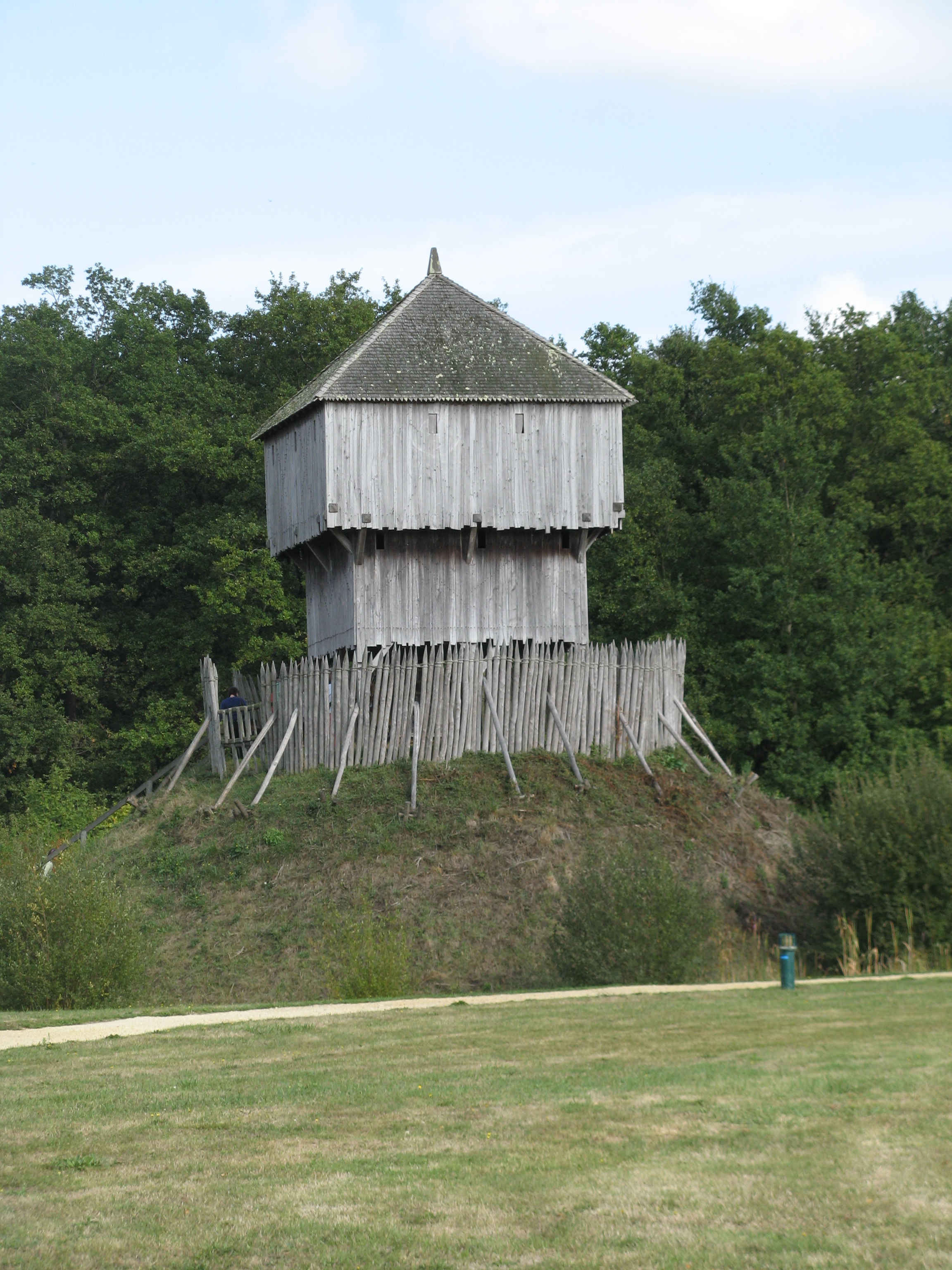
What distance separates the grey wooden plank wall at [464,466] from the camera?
87.2 ft

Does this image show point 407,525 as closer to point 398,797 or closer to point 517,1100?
point 398,797

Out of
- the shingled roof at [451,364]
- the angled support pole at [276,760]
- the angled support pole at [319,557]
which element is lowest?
the angled support pole at [276,760]

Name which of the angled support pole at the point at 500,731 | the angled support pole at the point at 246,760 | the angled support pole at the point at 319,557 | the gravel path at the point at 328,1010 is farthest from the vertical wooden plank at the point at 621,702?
the gravel path at the point at 328,1010

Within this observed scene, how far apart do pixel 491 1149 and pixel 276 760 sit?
17045mm

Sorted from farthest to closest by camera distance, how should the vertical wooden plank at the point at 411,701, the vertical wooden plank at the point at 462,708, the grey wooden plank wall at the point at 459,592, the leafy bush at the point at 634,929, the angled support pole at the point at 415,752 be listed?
the grey wooden plank wall at the point at 459,592 → the vertical wooden plank at the point at 462,708 → the vertical wooden plank at the point at 411,701 → the angled support pole at the point at 415,752 → the leafy bush at the point at 634,929

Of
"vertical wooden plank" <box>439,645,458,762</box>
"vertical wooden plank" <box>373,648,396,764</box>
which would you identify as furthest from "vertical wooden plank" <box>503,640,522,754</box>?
"vertical wooden plank" <box>373,648,396,764</box>

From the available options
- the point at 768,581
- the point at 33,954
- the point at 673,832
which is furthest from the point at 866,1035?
the point at 768,581

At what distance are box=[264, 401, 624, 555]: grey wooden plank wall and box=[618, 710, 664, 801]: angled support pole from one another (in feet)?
12.3

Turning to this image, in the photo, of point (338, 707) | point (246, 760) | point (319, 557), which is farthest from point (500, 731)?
point (319, 557)

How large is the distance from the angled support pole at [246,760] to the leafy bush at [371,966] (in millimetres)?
5470

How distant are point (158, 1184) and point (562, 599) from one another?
2110 cm

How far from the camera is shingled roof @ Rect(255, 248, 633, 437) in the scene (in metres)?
26.7

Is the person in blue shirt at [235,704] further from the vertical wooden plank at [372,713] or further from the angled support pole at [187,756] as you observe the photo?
the vertical wooden plank at [372,713]

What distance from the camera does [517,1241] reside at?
634 cm
